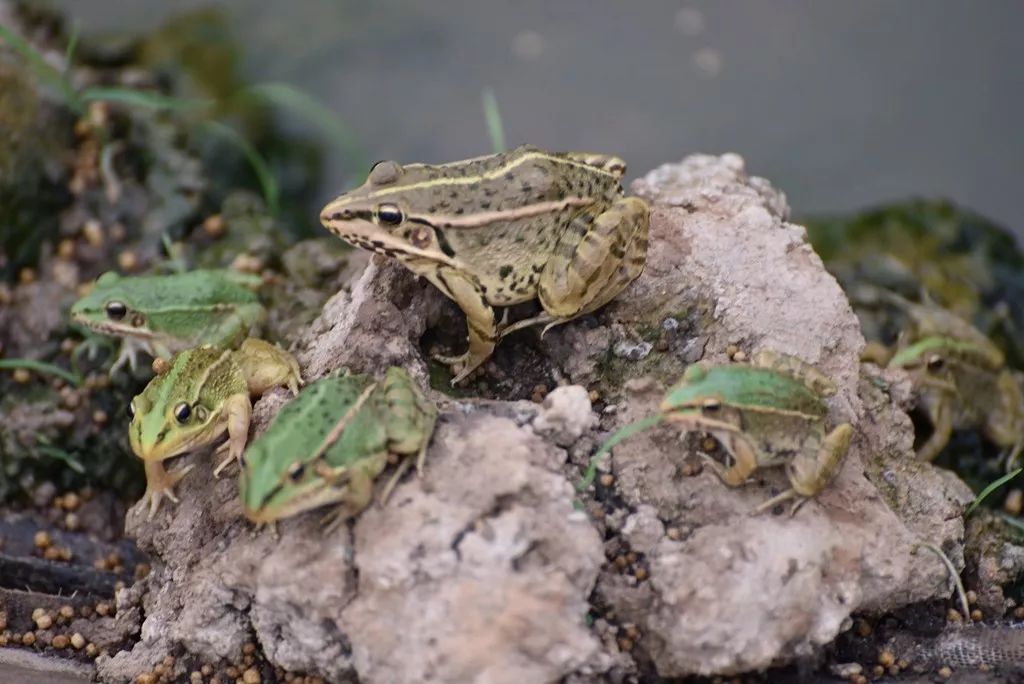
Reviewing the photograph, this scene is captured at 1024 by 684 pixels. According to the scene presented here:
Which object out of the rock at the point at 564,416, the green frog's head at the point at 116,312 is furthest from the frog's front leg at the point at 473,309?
the green frog's head at the point at 116,312

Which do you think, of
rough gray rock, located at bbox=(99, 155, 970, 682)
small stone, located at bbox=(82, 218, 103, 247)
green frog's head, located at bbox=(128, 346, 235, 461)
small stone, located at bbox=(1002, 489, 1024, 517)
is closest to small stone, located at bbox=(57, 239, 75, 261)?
small stone, located at bbox=(82, 218, 103, 247)

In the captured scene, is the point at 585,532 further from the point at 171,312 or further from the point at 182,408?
the point at 171,312

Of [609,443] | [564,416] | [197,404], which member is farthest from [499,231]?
[197,404]

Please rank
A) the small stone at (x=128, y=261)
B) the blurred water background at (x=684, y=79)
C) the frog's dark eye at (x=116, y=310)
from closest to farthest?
the frog's dark eye at (x=116, y=310) → the small stone at (x=128, y=261) → the blurred water background at (x=684, y=79)

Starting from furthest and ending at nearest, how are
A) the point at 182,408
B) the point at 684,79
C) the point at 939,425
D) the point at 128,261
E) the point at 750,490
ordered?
the point at 684,79, the point at 128,261, the point at 939,425, the point at 182,408, the point at 750,490

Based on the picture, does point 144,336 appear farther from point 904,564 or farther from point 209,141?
point 904,564

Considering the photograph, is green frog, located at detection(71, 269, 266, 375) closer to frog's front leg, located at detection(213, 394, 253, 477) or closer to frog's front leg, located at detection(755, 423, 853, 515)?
frog's front leg, located at detection(213, 394, 253, 477)

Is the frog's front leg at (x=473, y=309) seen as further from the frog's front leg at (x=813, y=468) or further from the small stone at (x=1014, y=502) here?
the small stone at (x=1014, y=502)
